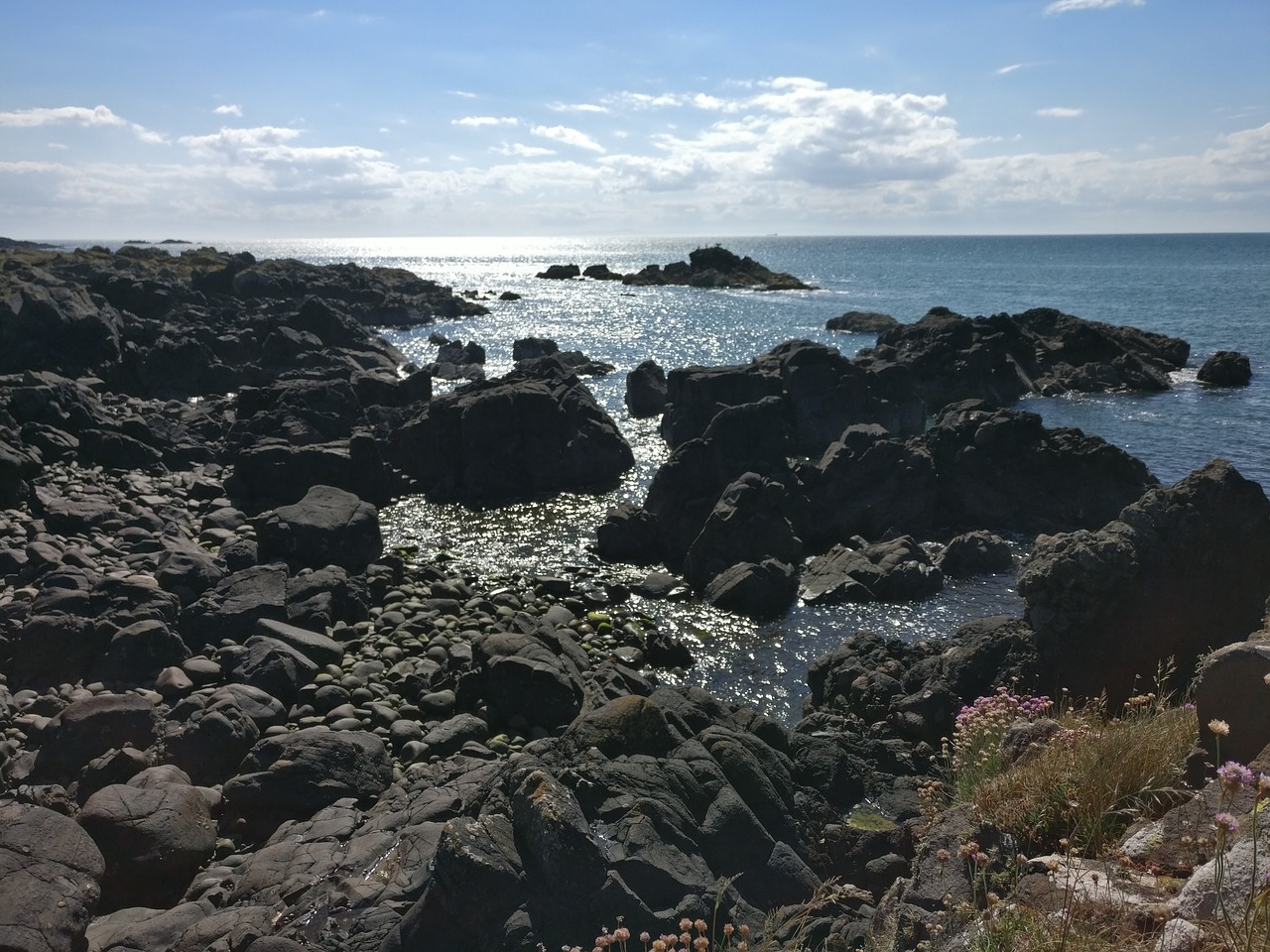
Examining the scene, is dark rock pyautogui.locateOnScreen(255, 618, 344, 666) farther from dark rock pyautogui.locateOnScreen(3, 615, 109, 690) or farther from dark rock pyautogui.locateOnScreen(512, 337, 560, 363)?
dark rock pyautogui.locateOnScreen(512, 337, 560, 363)

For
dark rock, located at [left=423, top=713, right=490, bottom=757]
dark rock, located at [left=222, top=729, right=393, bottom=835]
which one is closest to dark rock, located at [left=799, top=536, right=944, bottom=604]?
dark rock, located at [left=423, top=713, right=490, bottom=757]

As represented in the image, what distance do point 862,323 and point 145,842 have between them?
8416cm

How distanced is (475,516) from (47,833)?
21213mm

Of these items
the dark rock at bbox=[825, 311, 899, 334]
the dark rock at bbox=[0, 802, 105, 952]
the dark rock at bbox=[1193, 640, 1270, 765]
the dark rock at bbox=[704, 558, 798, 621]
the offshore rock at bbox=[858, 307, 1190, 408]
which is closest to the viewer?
the dark rock at bbox=[1193, 640, 1270, 765]

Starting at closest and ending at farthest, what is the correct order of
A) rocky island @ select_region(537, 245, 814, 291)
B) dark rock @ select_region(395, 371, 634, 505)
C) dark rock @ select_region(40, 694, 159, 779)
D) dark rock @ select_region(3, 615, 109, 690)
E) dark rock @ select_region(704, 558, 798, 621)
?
1. dark rock @ select_region(40, 694, 159, 779)
2. dark rock @ select_region(3, 615, 109, 690)
3. dark rock @ select_region(704, 558, 798, 621)
4. dark rock @ select_region(395, 371, 634, 505)
5. rocky island @ select_region(537, 245, 814, 291)

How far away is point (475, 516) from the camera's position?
3048 centimetres

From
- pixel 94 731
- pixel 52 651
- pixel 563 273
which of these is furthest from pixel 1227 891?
pixel 563 273

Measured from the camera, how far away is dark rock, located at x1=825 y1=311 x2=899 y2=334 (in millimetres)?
86312

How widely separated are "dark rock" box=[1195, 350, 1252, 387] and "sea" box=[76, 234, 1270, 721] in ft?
3.30

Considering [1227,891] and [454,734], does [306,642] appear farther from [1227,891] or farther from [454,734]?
[1227,891]

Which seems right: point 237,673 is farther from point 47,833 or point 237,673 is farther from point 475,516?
point 475,516

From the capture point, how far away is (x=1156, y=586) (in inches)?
556

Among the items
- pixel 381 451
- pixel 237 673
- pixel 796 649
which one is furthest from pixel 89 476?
pixel 796 649

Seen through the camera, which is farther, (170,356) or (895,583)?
(170,356)
